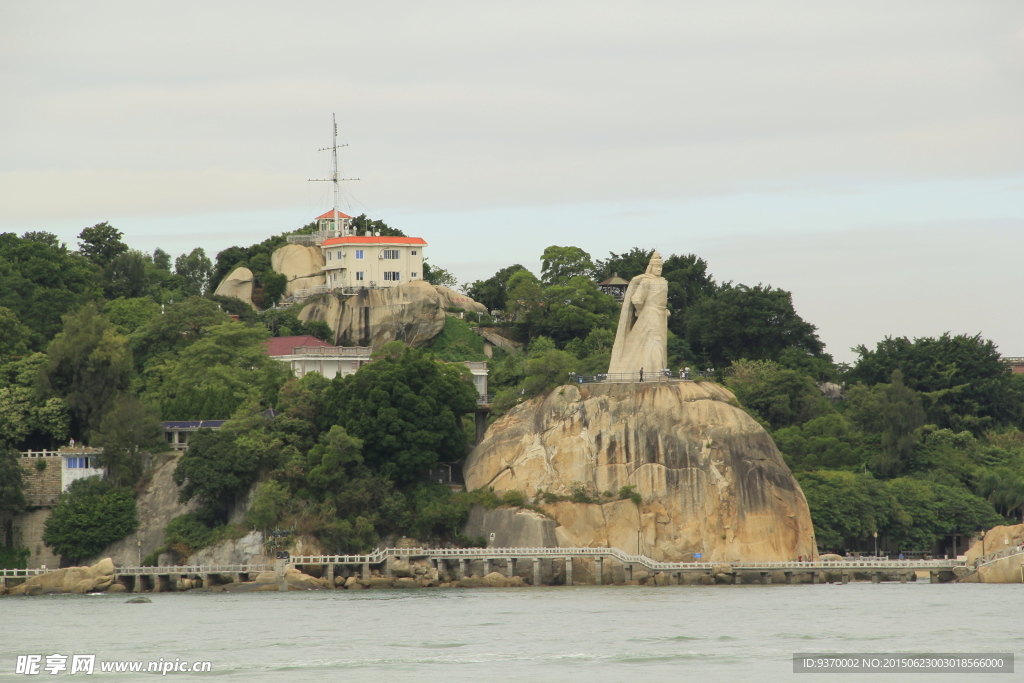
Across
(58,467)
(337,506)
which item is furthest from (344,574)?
(58,467)

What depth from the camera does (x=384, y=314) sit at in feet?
317

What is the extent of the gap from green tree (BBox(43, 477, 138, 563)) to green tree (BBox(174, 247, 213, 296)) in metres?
39.8

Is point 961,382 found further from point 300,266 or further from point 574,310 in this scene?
point 300,266

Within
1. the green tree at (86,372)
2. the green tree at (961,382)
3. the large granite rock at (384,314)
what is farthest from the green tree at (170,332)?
the green tree at (961,382)

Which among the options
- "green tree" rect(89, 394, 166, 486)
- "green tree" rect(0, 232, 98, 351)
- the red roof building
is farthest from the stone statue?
"green tree" rect(0, 232, 98, 351)

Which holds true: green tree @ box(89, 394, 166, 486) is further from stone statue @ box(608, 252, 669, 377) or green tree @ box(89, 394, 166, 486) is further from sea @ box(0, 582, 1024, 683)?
stone statue @ box(608, 252, 669, 377)

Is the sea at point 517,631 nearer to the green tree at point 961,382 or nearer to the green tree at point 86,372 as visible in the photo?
the green tree at point 86,372

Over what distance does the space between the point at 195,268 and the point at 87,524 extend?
47.7 meters

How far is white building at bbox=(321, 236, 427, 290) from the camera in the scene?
10112 centimetres

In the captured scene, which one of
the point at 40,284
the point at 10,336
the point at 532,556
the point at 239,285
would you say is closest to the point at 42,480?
the point at 10,336

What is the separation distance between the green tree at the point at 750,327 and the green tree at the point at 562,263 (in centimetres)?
770

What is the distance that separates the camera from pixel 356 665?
4722 cm

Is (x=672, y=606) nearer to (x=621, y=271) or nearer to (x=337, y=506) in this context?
(x=337, y=506)

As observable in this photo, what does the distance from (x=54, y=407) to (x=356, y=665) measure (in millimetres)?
36798
